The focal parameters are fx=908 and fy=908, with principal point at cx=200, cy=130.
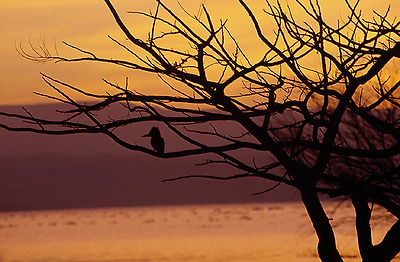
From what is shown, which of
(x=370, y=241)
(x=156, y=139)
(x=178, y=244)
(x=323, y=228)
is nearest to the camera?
(x=323, y=228)

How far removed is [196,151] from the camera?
5625mm

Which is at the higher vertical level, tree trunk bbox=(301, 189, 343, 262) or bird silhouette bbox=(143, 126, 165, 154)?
bird silhouette bbox=(143, 126, 165, 154)

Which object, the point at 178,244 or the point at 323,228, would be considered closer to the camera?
the point at 323,228

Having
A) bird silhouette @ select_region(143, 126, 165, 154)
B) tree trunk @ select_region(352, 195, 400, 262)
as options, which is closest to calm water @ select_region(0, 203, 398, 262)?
bird silhouette @ select_region(143, 126, 165, 154)

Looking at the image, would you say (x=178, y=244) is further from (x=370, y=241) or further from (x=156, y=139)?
(x=370, y=241)

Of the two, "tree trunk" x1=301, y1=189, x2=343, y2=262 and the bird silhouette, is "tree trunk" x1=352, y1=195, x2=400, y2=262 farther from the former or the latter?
→ the bird silhouette

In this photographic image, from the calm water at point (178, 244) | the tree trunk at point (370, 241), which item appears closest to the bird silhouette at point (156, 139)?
the tree trunk at point (370, 241)

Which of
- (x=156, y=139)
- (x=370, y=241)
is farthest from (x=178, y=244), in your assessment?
(x=370, y=241)

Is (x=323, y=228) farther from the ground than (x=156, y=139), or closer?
closer

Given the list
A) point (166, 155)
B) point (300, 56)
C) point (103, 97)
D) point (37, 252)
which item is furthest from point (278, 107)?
point (37, 252)

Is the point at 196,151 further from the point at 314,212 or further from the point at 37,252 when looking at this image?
the point at 37,252

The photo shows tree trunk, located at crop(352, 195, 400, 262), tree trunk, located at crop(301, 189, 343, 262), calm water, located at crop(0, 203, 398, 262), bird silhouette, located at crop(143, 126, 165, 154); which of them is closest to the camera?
tree trunk, located at crop(352, 195, 400, 262)

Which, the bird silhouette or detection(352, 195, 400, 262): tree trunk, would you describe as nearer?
detection(352, 195, 400, 262): tree trunk

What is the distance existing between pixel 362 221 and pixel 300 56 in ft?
4.48
